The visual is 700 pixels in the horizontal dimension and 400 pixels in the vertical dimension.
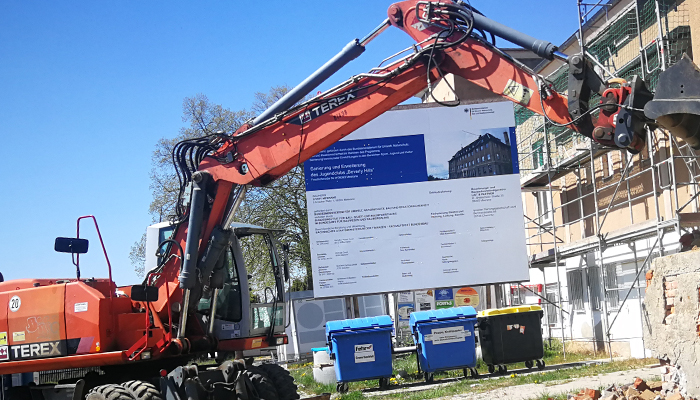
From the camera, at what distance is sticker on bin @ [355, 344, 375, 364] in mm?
13555

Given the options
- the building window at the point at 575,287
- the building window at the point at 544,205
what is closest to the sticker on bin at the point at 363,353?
the building window at the point at 575,287

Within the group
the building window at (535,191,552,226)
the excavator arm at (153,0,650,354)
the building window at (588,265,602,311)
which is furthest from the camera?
the building window at (535,191,552,226)

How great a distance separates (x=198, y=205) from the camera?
848 centimetres

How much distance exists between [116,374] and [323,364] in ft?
22.4

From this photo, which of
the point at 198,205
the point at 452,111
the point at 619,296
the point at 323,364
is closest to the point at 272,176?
the point at 198,205

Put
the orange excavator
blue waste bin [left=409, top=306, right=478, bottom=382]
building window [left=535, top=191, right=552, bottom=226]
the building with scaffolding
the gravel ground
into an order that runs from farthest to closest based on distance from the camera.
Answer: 1. building window [left=535, top=191, right=552, bottom=226]
2. blue waste bin [left=409, top=306, right=478, bottom=382]
3. the building with scaffolding
4. the gravel ground
5. the orange excavator

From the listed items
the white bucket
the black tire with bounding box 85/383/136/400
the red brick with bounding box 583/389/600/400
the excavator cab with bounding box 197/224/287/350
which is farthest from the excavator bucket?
the white bucket

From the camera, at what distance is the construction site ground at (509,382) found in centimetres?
1018

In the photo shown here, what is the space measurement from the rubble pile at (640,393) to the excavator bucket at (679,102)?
250 cm

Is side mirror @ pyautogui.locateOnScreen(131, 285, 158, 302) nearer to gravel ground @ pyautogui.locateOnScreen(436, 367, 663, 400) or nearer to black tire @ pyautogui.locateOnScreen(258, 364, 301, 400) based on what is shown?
black tire @ pyautogui.locateOnScreen(258, 364, 301, 400)

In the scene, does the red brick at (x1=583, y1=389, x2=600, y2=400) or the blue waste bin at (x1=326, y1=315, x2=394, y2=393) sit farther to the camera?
the blue waste bin at (x1=326, y1=315, x2=394, y2=393)

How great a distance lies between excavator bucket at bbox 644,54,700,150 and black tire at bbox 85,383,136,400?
5.95m

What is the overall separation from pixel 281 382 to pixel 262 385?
0.35 m

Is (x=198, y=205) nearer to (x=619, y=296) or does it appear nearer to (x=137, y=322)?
(x=137, y=322)
